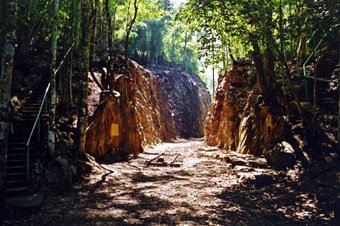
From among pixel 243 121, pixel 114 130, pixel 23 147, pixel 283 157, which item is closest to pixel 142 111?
pixel 243 121

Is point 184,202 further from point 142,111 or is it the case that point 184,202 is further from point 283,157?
point 142,111

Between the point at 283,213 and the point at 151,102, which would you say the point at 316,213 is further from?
the point at 151,102

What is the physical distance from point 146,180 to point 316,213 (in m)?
5.68

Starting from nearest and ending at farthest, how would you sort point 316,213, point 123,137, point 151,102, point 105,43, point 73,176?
point 316,213 < point 73,176 < point 123,137 < point 105,43 < point 151,102

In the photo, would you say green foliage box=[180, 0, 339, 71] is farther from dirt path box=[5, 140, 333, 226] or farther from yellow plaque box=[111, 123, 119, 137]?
yellow plaque box=[111, 123, 119, 137]

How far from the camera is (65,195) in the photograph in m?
8.51

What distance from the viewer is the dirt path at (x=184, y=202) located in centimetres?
674

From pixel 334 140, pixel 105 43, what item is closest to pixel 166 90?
pixel 105 43

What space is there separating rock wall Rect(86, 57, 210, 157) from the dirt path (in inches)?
131

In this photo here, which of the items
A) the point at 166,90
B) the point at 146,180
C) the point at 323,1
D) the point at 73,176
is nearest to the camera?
the point at 323,1

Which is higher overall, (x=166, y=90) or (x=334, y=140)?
(x=166, y=90)

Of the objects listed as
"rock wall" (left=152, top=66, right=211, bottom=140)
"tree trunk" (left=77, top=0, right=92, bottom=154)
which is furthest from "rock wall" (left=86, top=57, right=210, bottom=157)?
"tree trunk" (left=77, top=0, right=92, bottom=154)

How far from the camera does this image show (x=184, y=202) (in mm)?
8133

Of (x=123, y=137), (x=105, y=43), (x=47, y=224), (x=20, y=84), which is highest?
(x=105, y=43)
